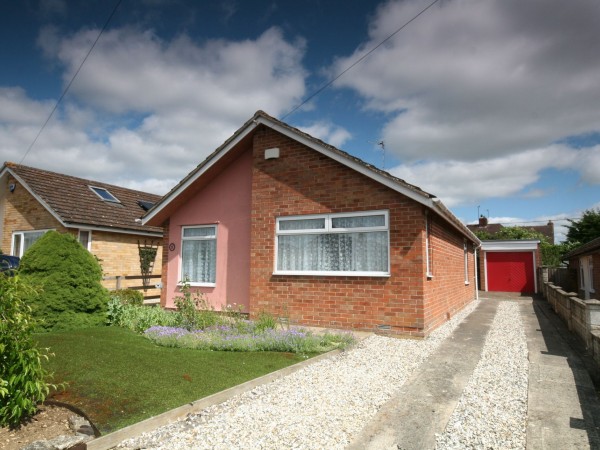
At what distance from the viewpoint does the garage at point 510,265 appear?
77.2ft

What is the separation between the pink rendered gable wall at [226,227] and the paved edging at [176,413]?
5.22 m

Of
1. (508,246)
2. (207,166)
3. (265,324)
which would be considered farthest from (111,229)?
(508,246)

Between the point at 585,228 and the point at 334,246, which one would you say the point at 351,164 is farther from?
the point at 585,228

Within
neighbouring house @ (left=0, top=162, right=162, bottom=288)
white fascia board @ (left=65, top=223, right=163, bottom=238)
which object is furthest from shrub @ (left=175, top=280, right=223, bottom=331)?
white fascia board @ (left=65, top=223, right=163, bottom=238)

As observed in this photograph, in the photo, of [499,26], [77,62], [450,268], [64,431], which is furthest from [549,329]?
[77,62]

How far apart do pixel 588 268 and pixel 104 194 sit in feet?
74.4

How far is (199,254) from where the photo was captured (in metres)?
11.9

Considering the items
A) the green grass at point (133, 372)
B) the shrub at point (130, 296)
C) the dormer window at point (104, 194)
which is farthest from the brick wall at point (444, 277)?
the dormer window at point (104, 194)

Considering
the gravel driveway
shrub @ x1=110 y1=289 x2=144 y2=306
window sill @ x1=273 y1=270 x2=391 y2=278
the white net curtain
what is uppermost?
the white net curtain

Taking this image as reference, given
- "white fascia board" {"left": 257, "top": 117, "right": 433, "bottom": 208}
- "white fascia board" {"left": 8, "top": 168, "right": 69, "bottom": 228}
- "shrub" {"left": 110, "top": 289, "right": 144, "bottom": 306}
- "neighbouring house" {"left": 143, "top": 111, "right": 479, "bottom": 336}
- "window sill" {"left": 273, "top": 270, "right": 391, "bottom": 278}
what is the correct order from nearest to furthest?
"white fascia board" {"left": 257, "top": 117, "right": 433, "bottom": 208} < "neighbouring house" {"left": 143, "top": 111, "right": 479, "bottom": 336} < "window sill" {"left": 273, "top": 270, "right": 391, "bottom": 278} < "shrub" {"left": 110, "top": 289, "right": 144, "bottom": 306} < "white fascia board" {"left": 8, "top": 168, "right": 69, "bottom": 228}

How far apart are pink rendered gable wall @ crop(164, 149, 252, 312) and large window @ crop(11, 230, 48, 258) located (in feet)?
26.3

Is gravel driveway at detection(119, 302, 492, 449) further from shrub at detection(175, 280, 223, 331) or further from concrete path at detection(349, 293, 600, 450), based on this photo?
shrub at detection(175, 280, 223, 331)

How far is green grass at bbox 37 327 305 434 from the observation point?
429cm

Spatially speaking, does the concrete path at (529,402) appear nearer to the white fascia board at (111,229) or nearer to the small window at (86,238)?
the white fascia board at (111,229)
